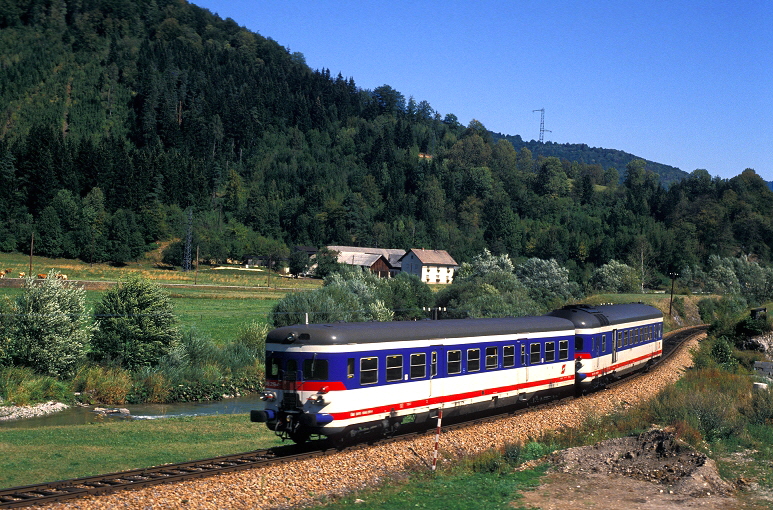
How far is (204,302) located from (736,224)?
150 metres

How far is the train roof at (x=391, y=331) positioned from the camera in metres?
20.3

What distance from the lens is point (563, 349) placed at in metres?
30.1

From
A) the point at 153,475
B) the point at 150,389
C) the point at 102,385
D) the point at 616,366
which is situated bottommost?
the point at 150,389

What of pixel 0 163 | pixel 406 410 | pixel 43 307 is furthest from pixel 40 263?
pixel 406 410

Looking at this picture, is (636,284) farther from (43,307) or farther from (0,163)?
(0,163)

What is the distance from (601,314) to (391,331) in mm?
15323

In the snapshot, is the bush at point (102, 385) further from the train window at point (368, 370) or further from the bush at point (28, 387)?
the train window at point (368, 370)

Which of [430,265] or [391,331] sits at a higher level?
[430,265]

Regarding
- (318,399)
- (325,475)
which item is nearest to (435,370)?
(318,399)

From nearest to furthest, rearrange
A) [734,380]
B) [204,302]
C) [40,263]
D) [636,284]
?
1. [734,380]
2. [204,302]
3. [40,263]
4. [636,284]

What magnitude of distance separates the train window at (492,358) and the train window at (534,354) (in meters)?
2.36

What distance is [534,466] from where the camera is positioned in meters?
20.9

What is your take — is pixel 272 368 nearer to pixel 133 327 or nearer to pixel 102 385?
pixel 102 385

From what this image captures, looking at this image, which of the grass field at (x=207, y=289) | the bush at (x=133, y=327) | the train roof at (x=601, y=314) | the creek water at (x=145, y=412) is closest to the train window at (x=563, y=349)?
the train roof at (x=601, y=314)
